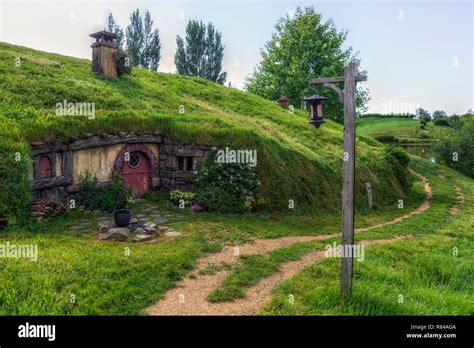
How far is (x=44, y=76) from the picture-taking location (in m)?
18.3

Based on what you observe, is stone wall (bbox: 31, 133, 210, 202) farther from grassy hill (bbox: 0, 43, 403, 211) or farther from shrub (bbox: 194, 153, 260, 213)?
shrub (bbox: 194, 153, 260, 213)

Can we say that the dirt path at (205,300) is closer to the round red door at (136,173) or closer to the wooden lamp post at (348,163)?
the wooden lamp post at (348,163)

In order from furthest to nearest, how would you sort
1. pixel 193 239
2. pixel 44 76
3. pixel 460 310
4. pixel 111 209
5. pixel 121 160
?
pixel 44 76 < pixel 121 160 < pixel 111 209 < pixel 193 239 < pixel 460 310

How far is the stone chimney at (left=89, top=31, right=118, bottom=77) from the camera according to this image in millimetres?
21750

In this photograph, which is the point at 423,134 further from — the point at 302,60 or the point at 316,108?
the point at 316,108

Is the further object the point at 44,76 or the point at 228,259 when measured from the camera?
the point at 44,76

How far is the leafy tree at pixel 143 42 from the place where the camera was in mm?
48500

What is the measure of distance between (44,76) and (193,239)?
41.6 ft

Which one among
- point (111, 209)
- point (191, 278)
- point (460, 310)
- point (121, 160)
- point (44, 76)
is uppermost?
point (44, 76)

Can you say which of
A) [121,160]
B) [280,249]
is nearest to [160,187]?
[121,160]

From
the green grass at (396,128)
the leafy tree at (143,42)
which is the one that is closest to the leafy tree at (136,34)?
the leafy tree at (143,42)
